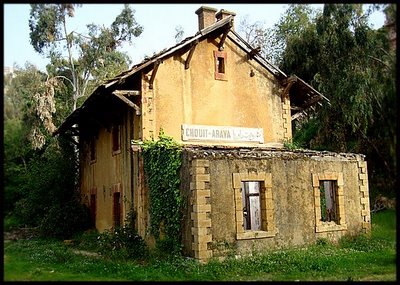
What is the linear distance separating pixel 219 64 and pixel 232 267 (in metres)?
7.24

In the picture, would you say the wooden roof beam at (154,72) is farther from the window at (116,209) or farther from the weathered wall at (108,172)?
the window at (116,209)

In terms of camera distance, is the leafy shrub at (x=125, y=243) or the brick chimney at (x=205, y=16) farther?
the brick chimney at (x=205, y=16)

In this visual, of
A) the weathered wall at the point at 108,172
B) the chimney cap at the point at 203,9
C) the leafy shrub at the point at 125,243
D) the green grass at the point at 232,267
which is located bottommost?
the green grass at the point at 232,267

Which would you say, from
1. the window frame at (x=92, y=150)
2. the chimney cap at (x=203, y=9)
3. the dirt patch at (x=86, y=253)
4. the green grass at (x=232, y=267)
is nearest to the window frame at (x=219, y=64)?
the chimney cap at (x=203, y=9)

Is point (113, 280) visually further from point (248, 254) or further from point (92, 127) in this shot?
point (92, 127)

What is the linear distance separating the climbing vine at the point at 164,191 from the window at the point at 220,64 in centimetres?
325

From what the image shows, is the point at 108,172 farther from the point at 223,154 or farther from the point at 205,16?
the point at 205,16

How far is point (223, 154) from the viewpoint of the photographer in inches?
477

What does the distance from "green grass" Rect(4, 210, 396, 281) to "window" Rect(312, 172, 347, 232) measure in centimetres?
60

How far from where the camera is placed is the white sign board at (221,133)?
47.8 feet

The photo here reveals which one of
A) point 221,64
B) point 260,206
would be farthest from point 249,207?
point 221,64

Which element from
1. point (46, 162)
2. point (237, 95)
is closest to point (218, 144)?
point (237, 95)

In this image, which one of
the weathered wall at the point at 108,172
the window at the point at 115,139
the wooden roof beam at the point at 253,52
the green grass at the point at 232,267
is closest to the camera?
the green grass at the point at 232,267

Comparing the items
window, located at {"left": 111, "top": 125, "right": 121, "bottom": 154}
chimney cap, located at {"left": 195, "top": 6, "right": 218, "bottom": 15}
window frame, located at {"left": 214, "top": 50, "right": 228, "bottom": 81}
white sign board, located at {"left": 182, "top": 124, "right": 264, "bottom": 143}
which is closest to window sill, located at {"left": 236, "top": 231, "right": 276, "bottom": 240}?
white sign board, located at {"left": 182, "top": 124, "right": 264, "bottom": 143}
